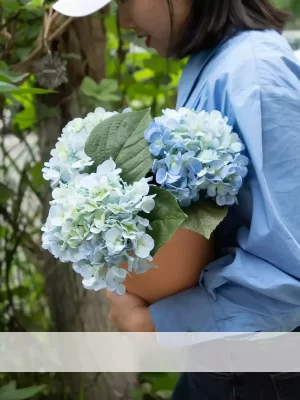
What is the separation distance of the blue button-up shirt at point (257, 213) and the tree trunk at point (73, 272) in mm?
438

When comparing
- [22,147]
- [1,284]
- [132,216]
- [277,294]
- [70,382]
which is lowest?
[70,382]

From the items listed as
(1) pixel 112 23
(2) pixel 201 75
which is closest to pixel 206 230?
(2) pixel 201 75

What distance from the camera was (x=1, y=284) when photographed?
3.39 ft

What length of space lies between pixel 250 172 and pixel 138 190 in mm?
126

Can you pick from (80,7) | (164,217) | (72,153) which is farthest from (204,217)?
(80,7)

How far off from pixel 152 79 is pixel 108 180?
648 mm

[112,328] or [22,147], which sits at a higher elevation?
[22,147]

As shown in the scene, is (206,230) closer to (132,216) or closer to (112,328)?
(132,216)

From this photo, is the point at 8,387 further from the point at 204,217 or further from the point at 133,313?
the point at 204,217

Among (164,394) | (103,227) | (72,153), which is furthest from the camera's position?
(164,394)

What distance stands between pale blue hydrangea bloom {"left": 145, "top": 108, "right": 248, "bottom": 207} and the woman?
3 cm

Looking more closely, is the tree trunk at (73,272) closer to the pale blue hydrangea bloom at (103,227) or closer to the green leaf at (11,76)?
the green leaf at (11,76)

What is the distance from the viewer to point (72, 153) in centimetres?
56

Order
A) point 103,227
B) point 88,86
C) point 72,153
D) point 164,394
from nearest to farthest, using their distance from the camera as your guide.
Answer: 1. point 103,227
2. point 72,153
3. point 88,86
4. point 164,394
